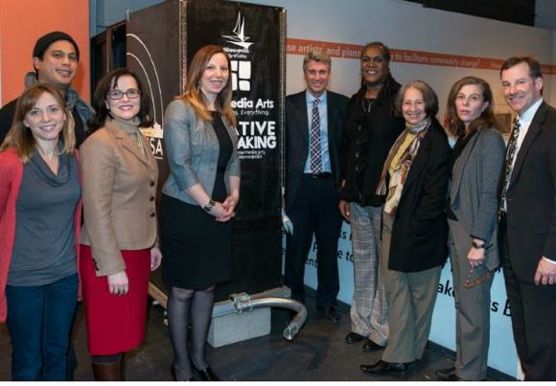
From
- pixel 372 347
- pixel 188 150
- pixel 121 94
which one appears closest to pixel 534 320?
pixel 372 347

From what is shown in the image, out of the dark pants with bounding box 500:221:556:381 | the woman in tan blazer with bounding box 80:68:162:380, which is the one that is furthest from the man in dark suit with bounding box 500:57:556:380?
the woman in tan blazer with bounding box 80:68:162:380

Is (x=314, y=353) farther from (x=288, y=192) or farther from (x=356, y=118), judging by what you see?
(x=356, y=118)

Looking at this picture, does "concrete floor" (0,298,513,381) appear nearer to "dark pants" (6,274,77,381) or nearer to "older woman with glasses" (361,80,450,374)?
"older woman with glasses" (361,80,450,374)

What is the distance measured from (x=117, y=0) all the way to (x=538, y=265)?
4.58 m

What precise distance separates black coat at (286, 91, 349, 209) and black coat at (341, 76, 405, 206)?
0.74 ft

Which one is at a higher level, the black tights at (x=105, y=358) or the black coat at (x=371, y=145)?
the black coat at (x=371, y=145)

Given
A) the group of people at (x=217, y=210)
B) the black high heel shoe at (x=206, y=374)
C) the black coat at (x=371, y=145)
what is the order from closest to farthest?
1. the group of people at (x=217, y=210)
2. the black high heel shoe at (x=206, y=374)
3. the black coat at (x=371, y=145)

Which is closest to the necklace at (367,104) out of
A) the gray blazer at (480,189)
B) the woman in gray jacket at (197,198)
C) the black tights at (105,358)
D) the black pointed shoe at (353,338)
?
the gray blazer at (480,189)

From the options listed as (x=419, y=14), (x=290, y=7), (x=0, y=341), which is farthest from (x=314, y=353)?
(x=419, y=14)

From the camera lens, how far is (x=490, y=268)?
240cm

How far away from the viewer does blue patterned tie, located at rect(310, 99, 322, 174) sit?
134 inches

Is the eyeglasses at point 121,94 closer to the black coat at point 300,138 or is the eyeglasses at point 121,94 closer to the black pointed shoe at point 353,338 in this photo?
the black coat at point 300,138

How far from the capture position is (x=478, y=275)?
8.01ft

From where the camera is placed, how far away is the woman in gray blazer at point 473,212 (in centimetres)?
234
